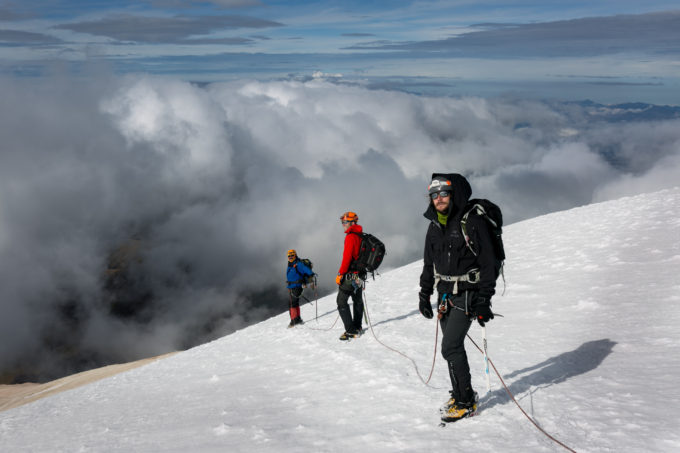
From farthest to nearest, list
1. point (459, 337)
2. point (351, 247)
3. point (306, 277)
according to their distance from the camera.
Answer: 1. point (306, 277)
2. point (351, 247)
3. point (459, 337)

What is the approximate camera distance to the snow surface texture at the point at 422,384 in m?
5.48

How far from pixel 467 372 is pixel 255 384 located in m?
5.02

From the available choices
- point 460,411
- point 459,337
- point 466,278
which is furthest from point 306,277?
point 466,278

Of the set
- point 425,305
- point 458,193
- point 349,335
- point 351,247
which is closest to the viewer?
point 458,193

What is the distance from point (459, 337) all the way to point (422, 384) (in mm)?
2224

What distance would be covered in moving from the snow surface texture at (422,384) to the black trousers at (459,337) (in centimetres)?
51

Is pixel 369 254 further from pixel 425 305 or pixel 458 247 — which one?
pixel 458 247

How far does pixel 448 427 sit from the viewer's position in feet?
18.3

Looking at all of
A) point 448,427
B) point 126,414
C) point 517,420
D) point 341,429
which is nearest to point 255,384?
point 126,414

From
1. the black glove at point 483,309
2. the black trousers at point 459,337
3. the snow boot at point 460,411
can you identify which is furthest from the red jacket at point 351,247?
the black glove at point 483,309

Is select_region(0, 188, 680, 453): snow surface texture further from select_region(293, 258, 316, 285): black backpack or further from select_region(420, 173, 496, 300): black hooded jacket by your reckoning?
select_region(420, 173, 496, 300): black hooded jacket

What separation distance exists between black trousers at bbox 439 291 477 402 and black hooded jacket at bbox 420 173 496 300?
0.45 feet

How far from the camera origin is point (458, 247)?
532 cm

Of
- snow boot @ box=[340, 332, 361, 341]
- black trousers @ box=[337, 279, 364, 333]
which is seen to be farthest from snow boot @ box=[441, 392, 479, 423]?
snow boot @ box=[340, 332, 361, 341]
